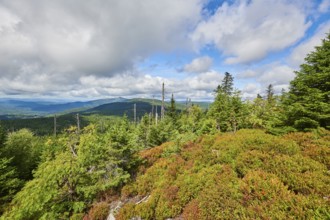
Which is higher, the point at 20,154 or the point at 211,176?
the point at 211,176

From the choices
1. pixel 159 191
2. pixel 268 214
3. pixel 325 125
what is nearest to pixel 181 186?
pixel 159 191

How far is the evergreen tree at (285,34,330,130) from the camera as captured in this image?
34.7 feet

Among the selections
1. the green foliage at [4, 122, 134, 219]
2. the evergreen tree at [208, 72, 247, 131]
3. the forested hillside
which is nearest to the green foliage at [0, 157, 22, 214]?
the forested hillside

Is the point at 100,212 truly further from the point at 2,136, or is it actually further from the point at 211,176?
the point at 2,136

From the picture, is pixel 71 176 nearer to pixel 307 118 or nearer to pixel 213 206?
pixel 213 206

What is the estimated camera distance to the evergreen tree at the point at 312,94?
34.7 feet

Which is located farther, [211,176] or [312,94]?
[312,94]

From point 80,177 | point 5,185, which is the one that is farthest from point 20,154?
point 80,177

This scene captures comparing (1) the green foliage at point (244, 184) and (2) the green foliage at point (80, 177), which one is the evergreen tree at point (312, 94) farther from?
(2) the green foliage at point (80, 177)

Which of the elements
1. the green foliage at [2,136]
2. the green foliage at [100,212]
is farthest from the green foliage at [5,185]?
the green foliage at [100,212]

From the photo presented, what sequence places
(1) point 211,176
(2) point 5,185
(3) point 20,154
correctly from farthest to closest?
(3) point 20,154, (2) point 5,185, (1) point 211,176

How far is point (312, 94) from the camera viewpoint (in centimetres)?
1090

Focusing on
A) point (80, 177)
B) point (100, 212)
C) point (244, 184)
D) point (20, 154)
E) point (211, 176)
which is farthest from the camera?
point (20, 154)

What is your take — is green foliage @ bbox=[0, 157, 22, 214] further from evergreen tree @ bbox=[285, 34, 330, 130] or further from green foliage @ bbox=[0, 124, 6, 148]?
evergreen tree @ bbox=[285, 34, 330, 130]
